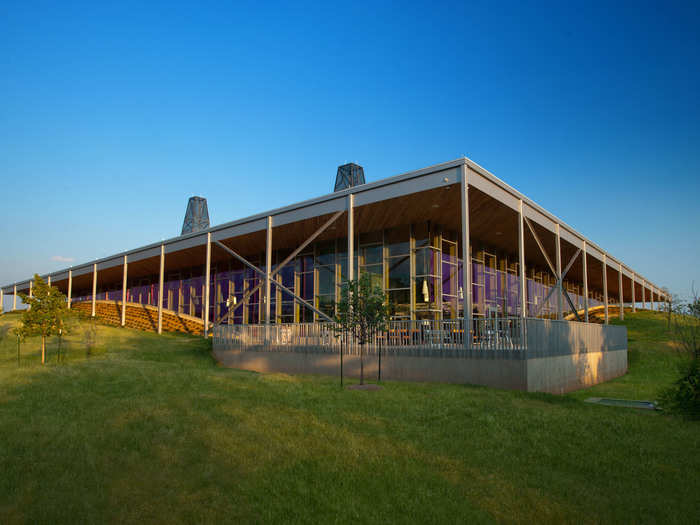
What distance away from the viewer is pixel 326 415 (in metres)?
8.48

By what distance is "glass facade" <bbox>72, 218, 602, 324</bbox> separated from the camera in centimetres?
2220

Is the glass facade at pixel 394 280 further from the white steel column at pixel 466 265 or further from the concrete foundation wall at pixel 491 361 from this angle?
the white steel column at pixel 466 265

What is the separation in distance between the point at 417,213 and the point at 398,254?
2.82 metres

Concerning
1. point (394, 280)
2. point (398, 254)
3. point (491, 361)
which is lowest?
point (491, 361)

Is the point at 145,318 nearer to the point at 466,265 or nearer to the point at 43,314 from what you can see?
the point at 43,314

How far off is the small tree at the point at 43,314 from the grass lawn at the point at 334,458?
6158 mm

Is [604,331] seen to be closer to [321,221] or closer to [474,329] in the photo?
[474,329]

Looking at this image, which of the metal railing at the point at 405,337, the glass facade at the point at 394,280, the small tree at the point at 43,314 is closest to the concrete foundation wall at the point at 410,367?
the metal railing at the point at 405,337

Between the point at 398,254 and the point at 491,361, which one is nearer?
the point at 491,361

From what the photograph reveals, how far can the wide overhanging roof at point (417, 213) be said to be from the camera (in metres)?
17.1

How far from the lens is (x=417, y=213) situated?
20.7 metres

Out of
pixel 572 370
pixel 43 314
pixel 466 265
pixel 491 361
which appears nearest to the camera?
pixel 491 361

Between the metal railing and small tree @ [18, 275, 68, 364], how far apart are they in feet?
21.3

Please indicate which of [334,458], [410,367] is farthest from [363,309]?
[334,458]
